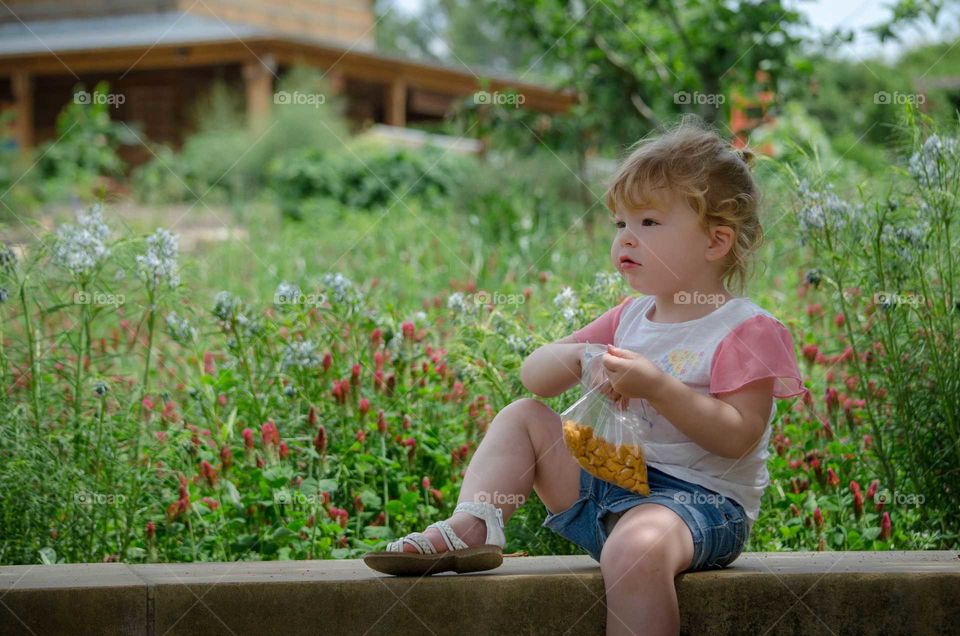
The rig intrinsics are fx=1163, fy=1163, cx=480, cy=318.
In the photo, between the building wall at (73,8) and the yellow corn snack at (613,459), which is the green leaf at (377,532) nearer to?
the yellow corn snack at (613,459)

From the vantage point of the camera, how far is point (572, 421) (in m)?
2.42

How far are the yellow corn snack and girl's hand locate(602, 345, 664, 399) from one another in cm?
17

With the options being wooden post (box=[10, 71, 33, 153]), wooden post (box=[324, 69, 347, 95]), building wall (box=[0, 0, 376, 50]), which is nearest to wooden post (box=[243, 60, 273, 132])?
wooden post (box=[324, 69, 347, 95])

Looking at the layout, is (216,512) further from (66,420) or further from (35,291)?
(35,291)

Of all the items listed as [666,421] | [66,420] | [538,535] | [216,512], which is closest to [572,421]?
[666,421]

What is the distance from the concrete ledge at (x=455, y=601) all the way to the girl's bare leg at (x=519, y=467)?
0.16 meters

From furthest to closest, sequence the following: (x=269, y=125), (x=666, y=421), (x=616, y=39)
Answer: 1. (x=269, y=125)
2. (x=616, y=39)
3. (x=666, y=421)

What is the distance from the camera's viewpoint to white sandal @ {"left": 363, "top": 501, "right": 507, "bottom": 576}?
89.5 inches

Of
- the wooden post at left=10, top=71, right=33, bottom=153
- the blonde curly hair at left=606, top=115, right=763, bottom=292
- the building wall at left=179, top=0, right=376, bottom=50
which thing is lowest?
the blonde curly hair at left=606, top=115, right=763, bottom=292

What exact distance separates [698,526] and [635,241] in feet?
2.01

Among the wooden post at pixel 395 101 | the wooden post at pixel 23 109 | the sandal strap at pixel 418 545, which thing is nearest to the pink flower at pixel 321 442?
the sandal strap at pixel 418 545

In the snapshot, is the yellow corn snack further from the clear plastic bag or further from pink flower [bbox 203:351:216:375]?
pink flower [bbox 203:351:216:375]

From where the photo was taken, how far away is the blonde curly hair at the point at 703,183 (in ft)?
8.13

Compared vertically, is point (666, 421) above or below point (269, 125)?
below
